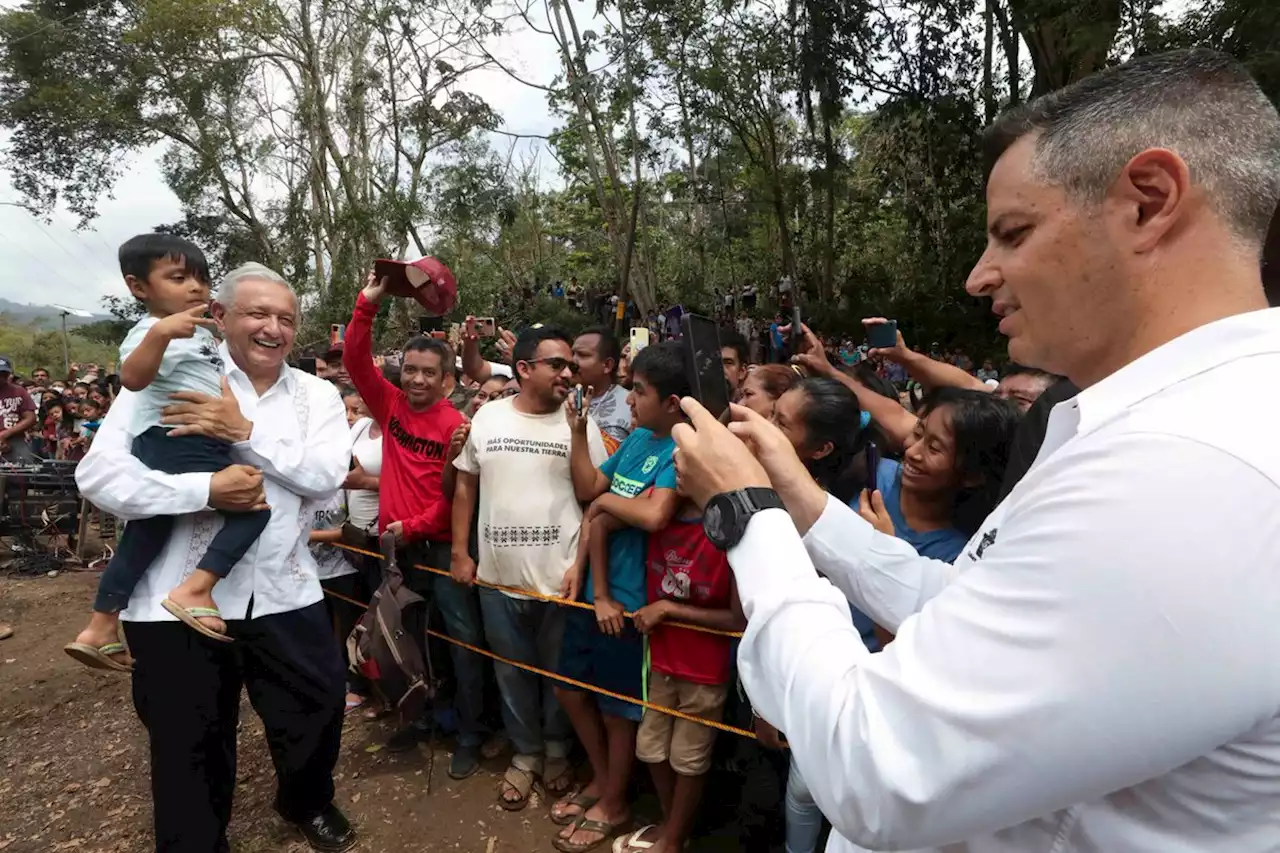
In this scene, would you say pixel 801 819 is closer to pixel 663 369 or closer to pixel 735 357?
pixel 663 369

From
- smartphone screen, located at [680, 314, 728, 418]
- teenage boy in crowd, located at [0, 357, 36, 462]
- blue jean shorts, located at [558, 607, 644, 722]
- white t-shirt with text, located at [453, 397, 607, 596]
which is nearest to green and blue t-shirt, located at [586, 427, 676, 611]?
blue jean shorts, located at [558, 607, 644, 722]

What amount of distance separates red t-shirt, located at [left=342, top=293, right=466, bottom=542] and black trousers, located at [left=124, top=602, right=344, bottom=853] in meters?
0.90

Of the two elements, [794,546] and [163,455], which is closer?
[794,546]

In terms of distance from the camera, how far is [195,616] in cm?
239

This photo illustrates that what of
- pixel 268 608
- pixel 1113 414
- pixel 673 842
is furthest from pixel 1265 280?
pixel 268 608

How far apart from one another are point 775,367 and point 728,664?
4.22ft

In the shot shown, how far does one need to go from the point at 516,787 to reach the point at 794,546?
275 cm

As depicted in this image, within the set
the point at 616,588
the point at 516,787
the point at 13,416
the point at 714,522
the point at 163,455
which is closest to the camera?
the point at 714,522

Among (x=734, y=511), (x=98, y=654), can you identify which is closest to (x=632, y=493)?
(x=734, y=511)

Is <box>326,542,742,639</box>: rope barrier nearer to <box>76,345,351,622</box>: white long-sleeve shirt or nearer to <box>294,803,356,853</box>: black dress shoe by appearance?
<box>76,345,351,622</box>: white long-sleeve shirt

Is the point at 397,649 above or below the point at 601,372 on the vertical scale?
below

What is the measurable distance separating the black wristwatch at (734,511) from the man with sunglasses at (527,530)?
212cm

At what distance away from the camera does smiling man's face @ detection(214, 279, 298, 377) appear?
105 inches

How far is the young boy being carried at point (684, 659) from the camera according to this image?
276 cm
